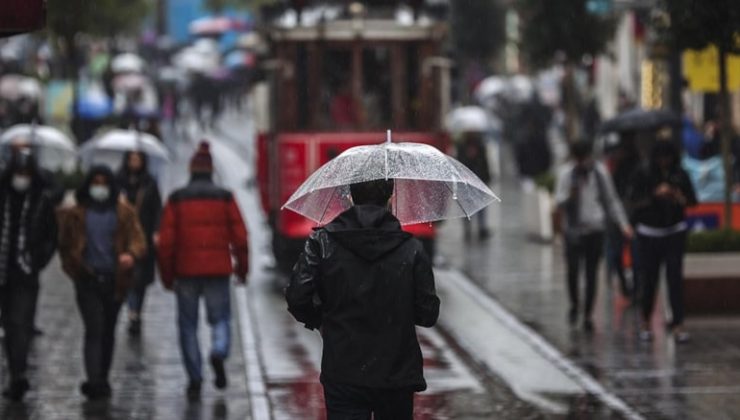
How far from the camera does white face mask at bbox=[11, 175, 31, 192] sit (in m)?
12.5

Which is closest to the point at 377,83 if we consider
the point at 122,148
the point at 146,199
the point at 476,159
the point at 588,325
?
the point at 122,148

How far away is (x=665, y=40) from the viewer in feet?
57.5

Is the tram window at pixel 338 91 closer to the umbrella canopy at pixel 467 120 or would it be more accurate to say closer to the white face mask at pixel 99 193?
the white face mask at pixel 99 193

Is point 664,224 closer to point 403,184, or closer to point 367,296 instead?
point 403,184

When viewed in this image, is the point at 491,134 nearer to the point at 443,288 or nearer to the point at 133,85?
the point at 133,85

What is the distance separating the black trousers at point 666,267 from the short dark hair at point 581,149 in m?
0.90

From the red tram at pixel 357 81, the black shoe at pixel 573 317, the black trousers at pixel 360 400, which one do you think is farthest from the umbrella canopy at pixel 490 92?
the black trousers at pixel 360 400

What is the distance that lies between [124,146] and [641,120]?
5307 millimetres

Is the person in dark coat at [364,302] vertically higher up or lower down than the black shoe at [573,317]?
higher up

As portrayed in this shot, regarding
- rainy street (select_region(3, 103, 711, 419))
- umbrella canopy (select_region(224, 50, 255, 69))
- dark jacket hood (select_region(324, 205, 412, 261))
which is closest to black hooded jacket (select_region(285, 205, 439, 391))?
dark jacket hood (select_region(324, 205, 412, 261))

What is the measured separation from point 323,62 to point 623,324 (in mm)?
5820

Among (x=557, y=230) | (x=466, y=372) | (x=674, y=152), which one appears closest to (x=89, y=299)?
(x=466, y=372)

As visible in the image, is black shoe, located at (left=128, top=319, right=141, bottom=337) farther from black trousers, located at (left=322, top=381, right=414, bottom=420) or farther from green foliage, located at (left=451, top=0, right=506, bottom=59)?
green foliage, located at (left=451, top=0, right=506, bottom=59)

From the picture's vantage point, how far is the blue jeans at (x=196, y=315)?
12.9m
